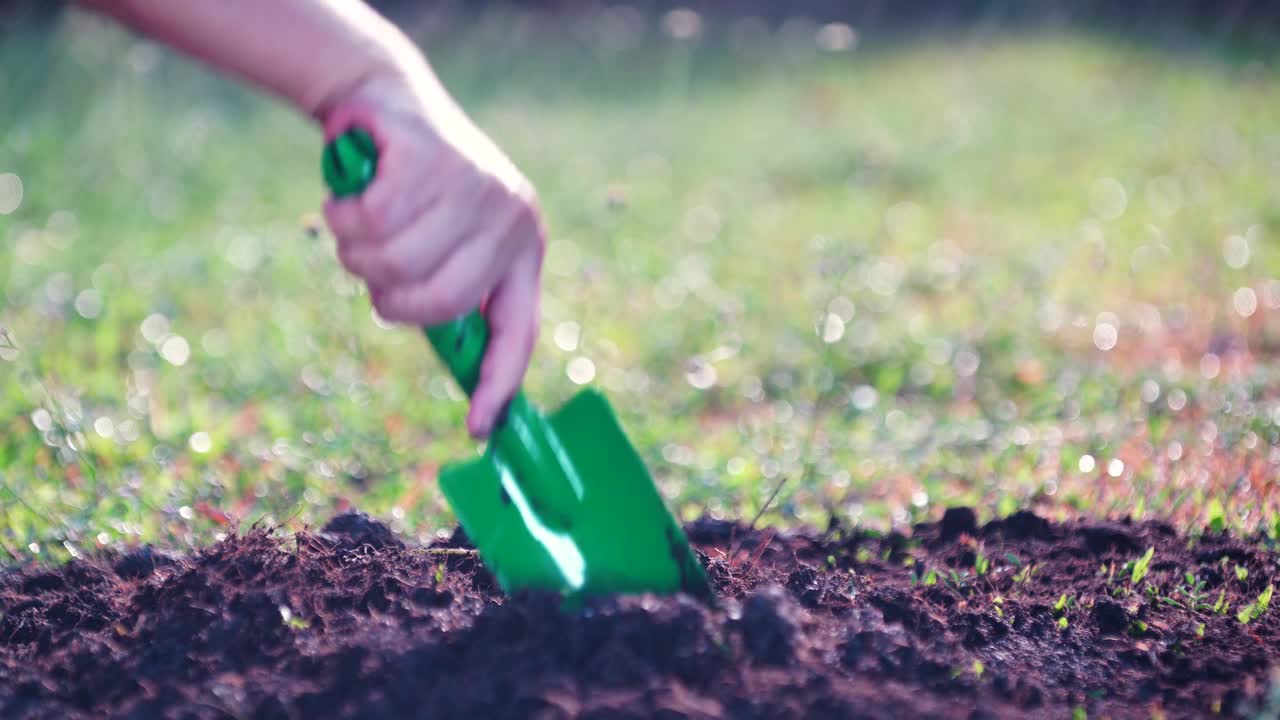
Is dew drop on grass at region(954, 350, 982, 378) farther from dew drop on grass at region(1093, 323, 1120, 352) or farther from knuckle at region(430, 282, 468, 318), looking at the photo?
knuckle at region(430, 282, 468, 318)

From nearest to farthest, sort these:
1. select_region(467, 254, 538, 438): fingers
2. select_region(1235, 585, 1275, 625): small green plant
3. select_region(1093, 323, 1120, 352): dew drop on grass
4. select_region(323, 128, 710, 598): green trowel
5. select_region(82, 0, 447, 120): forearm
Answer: select_region(82, 0, 447, 120): forearm → select_region(467, 254, 538, 438): fingers → select_region(323, 128, 710, 598): green trowel → select_region(1235, 585, 1275, 625): small green plant → select_region(1093, 323, 1120, 352): dew drop on grass

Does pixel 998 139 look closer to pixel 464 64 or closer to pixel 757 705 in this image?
pixel 464 64

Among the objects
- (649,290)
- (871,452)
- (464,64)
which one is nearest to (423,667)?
(871,452)

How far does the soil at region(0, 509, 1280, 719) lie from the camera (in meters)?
1.63

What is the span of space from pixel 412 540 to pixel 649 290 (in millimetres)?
2530

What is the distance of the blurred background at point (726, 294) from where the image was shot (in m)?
2.85

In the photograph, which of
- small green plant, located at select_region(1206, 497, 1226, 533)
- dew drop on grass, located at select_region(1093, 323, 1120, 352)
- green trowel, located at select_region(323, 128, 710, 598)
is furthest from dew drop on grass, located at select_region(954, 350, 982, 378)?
green trowel, located at select_region(323, 128, 710, 598)

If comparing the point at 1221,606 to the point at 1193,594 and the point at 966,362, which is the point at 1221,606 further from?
the point at 966,362

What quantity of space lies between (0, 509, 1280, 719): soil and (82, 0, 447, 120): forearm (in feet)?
2.64

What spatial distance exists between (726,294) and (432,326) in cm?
297

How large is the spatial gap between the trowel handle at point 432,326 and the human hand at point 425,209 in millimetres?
17

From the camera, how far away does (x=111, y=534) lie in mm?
2420

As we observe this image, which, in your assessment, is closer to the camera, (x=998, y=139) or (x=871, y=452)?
(x=871, y=452)

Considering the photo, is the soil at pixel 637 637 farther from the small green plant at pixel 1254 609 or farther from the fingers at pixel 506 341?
the fingers at pixel 506 341
